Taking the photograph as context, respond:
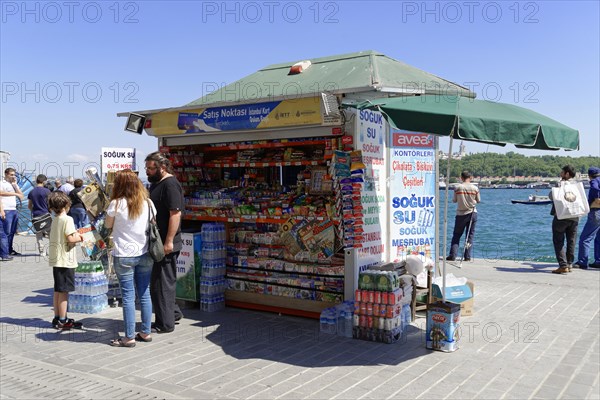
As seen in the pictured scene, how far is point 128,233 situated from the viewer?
17.3 feet

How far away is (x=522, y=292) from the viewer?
8000 millimetres

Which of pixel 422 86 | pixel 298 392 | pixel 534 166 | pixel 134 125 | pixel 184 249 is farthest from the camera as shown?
pixel 534 166

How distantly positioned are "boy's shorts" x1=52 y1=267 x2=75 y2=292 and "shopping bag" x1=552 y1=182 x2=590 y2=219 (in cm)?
794

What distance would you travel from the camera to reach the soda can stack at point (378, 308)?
541 centimetres

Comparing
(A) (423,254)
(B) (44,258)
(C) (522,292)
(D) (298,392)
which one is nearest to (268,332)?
(D) (298,392)

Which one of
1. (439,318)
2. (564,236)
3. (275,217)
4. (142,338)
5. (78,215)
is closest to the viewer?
(439,318)

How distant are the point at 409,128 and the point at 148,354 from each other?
334cm

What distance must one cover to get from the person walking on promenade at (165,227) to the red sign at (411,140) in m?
2.77

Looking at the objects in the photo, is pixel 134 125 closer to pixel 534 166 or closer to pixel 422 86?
pixel 422 86

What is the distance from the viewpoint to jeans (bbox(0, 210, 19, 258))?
1166cm

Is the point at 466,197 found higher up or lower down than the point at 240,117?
lower down

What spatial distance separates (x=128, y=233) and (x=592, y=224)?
8590 millimetres

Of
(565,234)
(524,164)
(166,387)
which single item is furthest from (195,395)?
(524,164)

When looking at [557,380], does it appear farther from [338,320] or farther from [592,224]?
[592,224]
